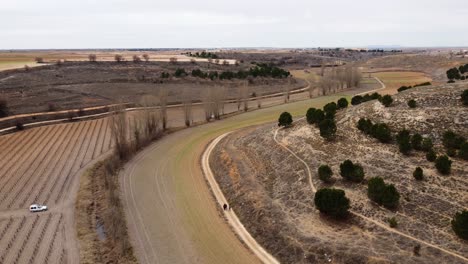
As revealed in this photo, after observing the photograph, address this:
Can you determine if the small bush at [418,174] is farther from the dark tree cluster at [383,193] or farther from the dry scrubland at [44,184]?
the dry scrubland at [44,184]

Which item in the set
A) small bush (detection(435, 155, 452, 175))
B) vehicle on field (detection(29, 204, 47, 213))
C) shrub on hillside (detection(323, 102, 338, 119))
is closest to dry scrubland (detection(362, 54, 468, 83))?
shrub on hillside (detection(323, 102, 338, 119))

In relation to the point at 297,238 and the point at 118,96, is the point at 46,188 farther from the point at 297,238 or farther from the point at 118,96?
the point at 118,96

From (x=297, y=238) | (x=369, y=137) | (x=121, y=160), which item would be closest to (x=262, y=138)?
(x=369, y=137)

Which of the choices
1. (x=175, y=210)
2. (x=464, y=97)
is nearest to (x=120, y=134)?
(x=175, y=210)

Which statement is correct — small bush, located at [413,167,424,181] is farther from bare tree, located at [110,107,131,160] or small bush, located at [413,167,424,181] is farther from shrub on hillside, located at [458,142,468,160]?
bare tree, located at [110,107,131,160]

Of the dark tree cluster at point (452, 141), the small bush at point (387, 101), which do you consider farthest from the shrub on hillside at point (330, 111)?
the dark tree cluster at point (452, 141)

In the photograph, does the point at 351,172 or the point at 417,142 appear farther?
the point at 417,142

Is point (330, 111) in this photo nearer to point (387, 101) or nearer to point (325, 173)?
point (387, 101)
